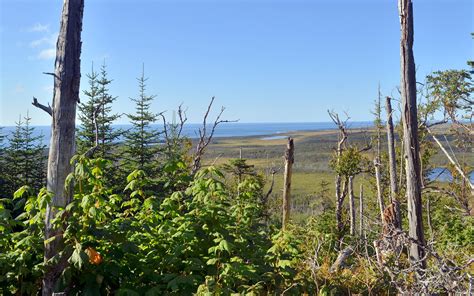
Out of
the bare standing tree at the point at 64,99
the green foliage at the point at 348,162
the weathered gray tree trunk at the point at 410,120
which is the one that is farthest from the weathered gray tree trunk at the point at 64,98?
the green foliage at the point at 348,162

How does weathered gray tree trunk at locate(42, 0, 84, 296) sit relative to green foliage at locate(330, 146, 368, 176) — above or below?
→ above

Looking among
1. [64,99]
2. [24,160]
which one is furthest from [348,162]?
[24,160]

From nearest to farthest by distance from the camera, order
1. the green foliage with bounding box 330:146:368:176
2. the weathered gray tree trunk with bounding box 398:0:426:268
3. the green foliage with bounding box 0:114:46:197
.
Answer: the weathered gray tree trunk with bounding box 398:0:426:268 → the green foliage with bounding box 330:146:368:176 → the green foliage with bounding box 0:114:46:197

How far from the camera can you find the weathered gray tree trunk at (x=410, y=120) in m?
5.43

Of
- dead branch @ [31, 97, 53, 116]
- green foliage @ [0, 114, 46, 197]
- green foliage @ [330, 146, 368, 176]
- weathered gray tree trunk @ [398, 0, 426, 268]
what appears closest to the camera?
dead branch @ [31, 97, 53, 116]

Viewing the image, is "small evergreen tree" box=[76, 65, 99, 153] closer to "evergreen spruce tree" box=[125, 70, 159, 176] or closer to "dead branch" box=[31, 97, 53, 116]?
"evergreen spruce tree" box=[125, 70, 159, 176]

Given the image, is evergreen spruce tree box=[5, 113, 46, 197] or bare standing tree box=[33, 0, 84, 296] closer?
bare standing tree box=[33, 0, 84, 296]

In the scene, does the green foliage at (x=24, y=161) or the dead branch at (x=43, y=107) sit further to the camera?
the green foliage at (x=24, y=161)

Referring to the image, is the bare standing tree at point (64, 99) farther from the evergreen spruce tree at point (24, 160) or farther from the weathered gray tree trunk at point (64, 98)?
the evergreen spruce tree at point (24, 160)

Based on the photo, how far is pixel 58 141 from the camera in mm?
4371

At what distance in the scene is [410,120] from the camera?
219 inches

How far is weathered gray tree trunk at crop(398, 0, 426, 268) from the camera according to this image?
17.8 ft

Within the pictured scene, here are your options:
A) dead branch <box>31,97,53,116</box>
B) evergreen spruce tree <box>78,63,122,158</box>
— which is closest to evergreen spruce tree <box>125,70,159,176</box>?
evergreen spruce tree <box>78,63,122,158</box>

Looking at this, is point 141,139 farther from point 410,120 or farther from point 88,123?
point 410,120
